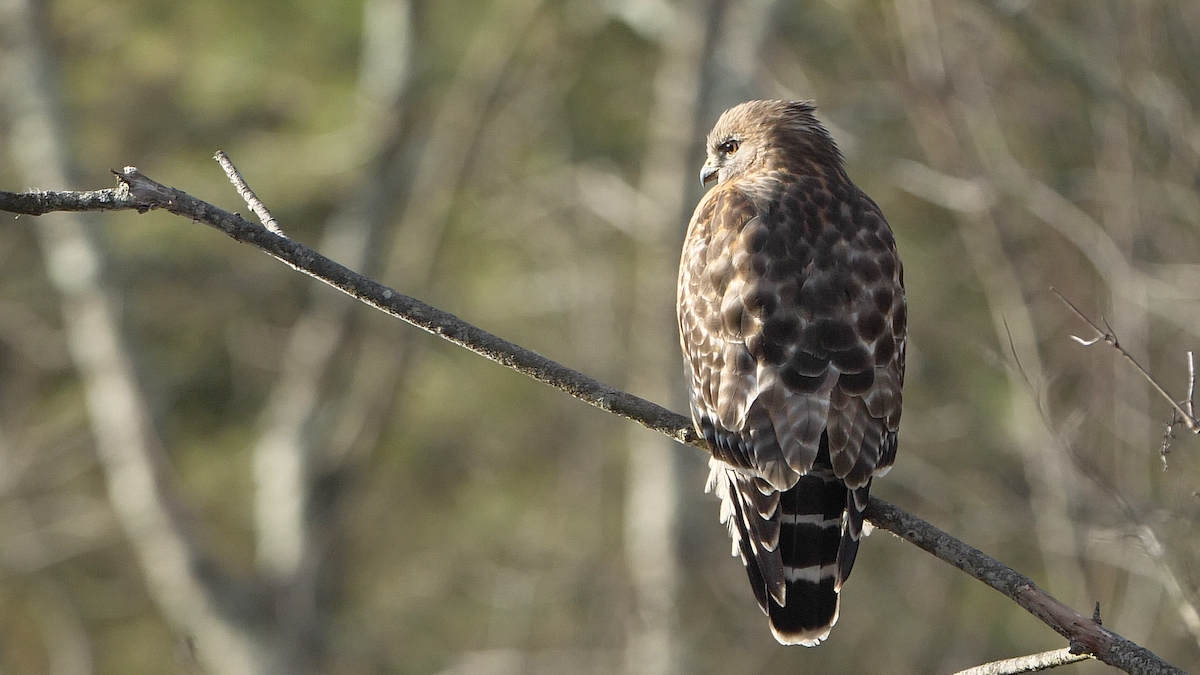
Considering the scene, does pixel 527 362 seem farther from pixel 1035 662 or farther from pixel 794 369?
pixel 1035 662

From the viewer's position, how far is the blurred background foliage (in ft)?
26.2

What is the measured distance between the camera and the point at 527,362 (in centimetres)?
304

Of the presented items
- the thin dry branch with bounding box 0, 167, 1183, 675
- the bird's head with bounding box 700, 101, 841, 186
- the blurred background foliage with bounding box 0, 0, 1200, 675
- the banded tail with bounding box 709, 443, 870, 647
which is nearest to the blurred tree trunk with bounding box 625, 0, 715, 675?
the blurred background foliage with bounding box 0, 0, 1200, 675

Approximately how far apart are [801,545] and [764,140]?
180 cm

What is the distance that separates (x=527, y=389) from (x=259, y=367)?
232 cm

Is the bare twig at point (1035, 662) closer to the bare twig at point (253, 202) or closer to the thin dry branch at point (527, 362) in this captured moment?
the thin dry branch at point (527, 362)

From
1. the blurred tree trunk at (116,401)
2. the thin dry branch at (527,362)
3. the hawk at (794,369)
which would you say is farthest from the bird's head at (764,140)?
the blurred tree trunk at (116,401)

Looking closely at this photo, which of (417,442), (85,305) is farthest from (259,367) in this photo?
(85,305)

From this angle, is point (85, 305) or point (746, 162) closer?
point (746, 162)

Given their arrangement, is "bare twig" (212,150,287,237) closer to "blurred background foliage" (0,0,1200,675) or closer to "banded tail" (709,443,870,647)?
"banded tail" (709,443,870,647)

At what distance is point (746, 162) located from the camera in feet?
15.7

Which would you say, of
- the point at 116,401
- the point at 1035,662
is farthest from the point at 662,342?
the point at 1035,662

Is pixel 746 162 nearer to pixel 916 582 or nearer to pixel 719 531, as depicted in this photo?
pixel 916 582

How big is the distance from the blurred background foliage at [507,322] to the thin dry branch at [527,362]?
14.1 feet
